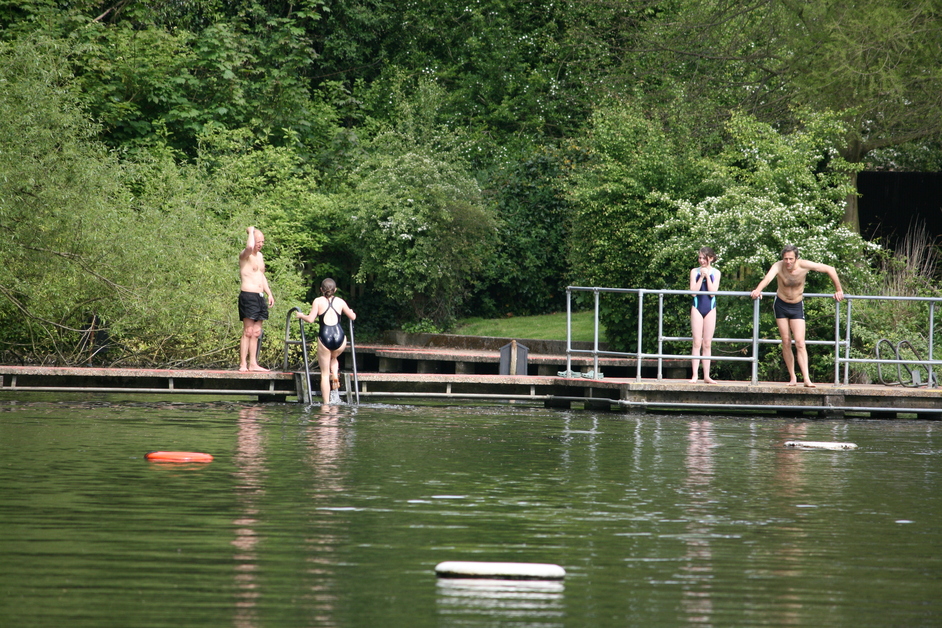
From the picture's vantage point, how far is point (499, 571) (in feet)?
20.7

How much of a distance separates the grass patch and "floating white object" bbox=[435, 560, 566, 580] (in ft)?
57.1

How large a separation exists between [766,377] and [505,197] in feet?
34.9

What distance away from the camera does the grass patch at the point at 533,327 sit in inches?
981

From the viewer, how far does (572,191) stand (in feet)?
79.3

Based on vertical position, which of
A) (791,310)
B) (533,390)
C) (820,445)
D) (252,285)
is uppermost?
(252,285)

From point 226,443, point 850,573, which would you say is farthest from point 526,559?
point 226,443

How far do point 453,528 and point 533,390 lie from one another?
1050 cm

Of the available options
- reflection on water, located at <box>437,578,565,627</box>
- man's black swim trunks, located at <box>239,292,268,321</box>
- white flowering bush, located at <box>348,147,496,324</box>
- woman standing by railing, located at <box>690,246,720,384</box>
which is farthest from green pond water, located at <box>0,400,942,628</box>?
white flowering bush, located at <box>348,147,496,324</box>

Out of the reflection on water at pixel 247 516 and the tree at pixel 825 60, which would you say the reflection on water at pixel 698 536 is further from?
the tree at pixel 825 60

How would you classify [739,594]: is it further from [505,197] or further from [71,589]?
[505,197]

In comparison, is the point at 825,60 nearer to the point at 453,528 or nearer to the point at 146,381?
the point at 146,381

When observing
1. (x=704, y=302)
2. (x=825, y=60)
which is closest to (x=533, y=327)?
(x=825, y=60)

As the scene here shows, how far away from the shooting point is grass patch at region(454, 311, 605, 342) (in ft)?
81.8

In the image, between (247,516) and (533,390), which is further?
(533,390)
